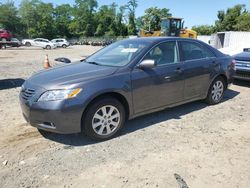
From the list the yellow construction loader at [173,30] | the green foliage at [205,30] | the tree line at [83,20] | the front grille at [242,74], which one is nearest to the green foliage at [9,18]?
the tree line at [83,20]

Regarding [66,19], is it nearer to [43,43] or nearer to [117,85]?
[43,43]

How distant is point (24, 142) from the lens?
13.6 feet

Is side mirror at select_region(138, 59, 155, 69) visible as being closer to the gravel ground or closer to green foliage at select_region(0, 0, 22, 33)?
the gravel ground

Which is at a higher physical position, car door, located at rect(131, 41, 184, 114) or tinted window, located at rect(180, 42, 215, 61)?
tinted window, located at rect(180, 42, 215, 61)

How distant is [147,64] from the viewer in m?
4.38

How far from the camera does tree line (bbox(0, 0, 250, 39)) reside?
6344cm

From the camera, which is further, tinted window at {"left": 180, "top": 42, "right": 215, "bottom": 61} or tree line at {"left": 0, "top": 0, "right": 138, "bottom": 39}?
tree line at {"left": 0, "top": 0, "right": 138, "bottom": 39}

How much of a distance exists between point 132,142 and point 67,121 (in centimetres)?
108

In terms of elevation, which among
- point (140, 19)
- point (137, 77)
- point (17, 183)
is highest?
point (140, 19)

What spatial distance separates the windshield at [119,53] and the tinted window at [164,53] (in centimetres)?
20

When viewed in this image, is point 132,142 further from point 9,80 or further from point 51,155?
point 9,80

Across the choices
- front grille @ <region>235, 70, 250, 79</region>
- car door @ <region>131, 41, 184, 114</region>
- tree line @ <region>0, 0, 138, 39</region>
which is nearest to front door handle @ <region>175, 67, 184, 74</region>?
car door @ <region>131, 41, 184, 114</region>

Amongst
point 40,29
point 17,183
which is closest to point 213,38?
point 17,183

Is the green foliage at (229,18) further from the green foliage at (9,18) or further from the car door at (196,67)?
the car door at (196,67)
